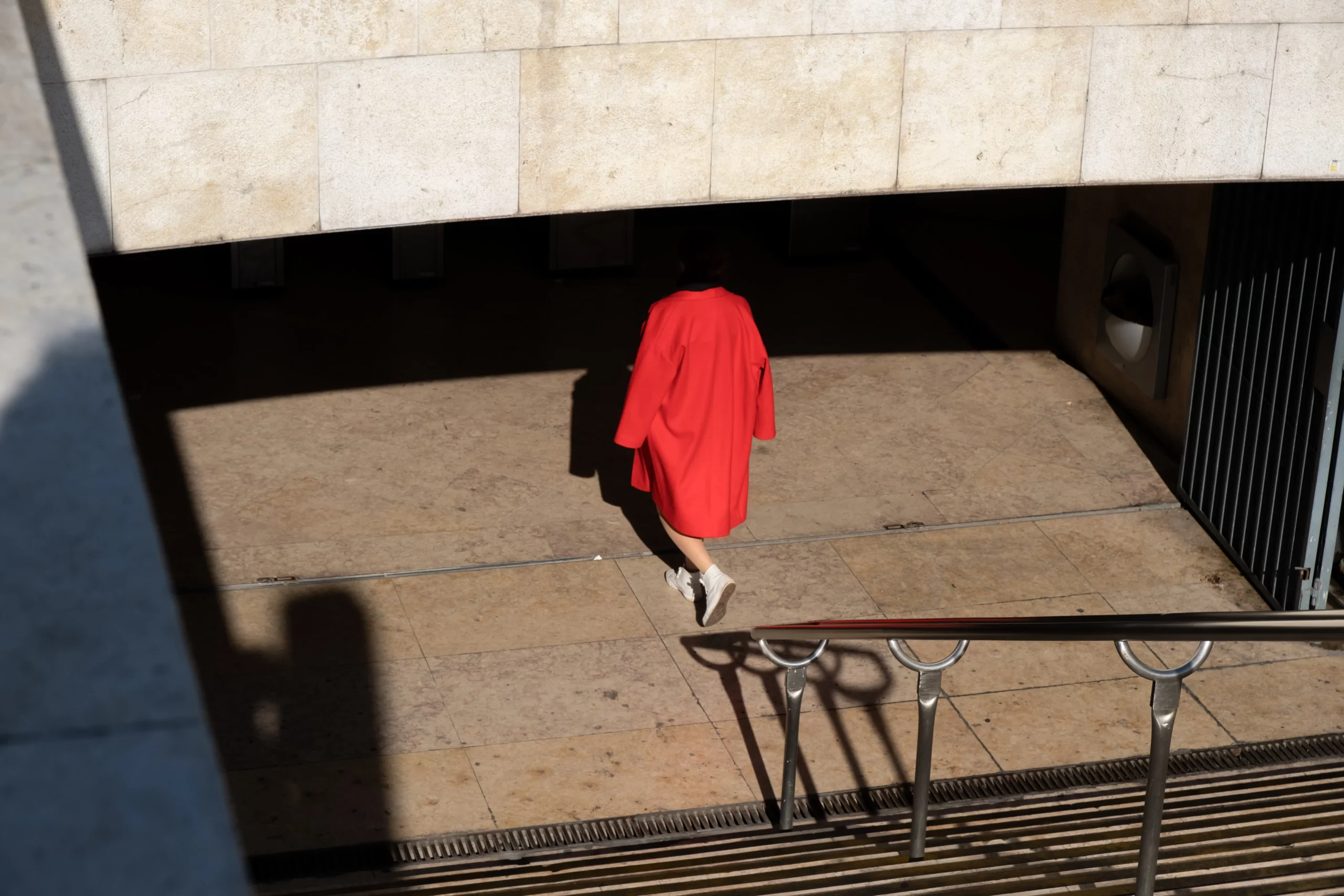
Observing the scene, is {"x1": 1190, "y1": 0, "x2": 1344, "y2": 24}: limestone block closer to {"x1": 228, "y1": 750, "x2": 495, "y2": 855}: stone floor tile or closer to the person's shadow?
the person's shadow

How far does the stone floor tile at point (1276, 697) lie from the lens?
247 inches

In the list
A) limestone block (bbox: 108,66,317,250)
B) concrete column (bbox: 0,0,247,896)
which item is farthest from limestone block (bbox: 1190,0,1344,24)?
concrete column (bbox: 0,0,247,896)

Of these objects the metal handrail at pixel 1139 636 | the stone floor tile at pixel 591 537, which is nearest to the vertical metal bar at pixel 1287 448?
the stone floor tile at pixel 591 537

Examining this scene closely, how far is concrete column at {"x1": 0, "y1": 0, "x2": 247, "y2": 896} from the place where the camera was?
1.40m

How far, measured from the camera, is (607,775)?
19.2 ft

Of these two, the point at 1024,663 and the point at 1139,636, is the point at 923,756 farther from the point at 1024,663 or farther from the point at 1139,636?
the point at 1024,663

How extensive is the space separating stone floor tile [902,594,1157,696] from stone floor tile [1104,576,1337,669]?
0.52ft

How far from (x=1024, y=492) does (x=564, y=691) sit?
2916mm

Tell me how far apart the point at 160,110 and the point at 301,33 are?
1.52ft

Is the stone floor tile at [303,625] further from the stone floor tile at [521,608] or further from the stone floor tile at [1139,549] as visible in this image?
the stone floor tile at [1139,549]

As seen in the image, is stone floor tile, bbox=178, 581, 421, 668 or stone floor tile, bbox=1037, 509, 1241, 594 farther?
stone floor tile, bbox=1037, 509, 1241, 594

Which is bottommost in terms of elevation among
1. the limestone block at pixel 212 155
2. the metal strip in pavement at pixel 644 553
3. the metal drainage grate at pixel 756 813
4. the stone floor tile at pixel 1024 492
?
the metal drainage grate at pixel 756 813

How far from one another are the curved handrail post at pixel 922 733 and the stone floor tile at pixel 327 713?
2088mm

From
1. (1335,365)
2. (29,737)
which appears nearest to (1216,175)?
(1335,365)
